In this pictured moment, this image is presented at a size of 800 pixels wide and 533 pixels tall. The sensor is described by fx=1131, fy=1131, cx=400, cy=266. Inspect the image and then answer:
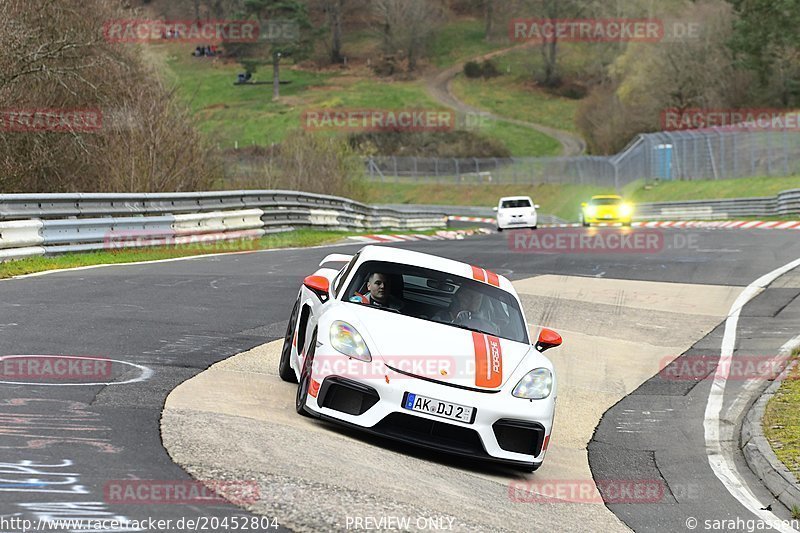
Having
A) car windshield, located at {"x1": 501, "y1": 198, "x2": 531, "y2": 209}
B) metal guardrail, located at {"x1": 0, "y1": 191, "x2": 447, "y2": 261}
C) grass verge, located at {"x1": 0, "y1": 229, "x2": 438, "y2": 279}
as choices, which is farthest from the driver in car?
car windshield, located at {"x1": 501, "y1": 198, "x2": 531, "y2": 209}

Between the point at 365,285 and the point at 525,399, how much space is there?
173 cm

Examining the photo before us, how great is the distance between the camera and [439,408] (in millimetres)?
7625

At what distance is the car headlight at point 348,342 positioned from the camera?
7867mm

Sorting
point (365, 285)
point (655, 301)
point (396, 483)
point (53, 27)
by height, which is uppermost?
point (53, 27)

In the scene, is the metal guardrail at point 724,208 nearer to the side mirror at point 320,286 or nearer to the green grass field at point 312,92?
the side mirror at point 320,286

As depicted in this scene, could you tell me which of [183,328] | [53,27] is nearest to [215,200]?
[53,27]

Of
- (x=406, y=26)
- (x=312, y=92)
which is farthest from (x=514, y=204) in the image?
(x=406, y=26)

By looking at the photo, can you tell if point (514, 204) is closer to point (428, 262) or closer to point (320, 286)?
point (428, 262)

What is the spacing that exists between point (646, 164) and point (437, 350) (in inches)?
2460

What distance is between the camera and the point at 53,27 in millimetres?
27984

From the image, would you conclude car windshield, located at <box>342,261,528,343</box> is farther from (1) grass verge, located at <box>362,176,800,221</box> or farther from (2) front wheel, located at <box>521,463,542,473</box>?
(1) grass verge, located at <box>362,176,800,221</box>

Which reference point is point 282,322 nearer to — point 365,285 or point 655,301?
point 365,285

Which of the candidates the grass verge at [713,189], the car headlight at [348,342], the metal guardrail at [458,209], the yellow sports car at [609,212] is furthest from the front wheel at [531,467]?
the metal guardrail at [458,209]

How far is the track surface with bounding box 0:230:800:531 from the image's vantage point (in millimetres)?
6074
